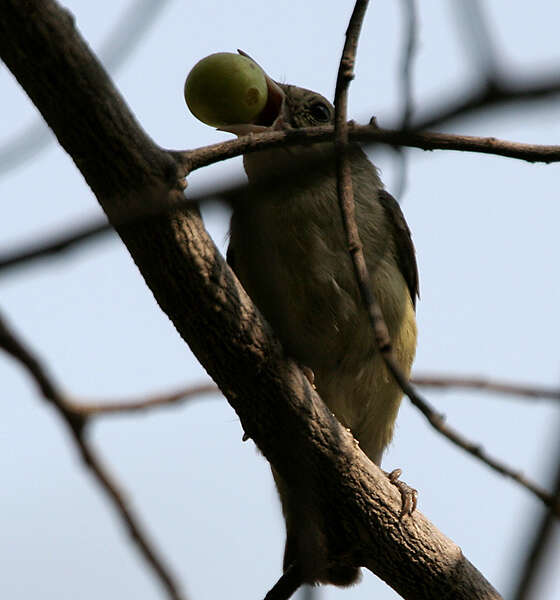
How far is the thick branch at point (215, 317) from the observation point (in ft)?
9.00

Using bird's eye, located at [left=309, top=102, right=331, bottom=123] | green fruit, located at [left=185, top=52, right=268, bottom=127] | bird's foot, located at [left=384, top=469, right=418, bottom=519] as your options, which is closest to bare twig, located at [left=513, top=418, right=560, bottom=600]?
green fruit, located at [left=185, top=52, right=268, bottom=127]

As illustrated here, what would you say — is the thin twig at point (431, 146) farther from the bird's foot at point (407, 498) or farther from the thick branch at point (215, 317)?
the bird's foot at point (407, 498)

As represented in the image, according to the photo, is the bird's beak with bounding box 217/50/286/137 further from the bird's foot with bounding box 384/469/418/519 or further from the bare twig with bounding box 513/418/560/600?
the bare twig with bounding box 513/418/560/600

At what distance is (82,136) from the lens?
9.48 ft

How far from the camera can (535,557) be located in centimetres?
103

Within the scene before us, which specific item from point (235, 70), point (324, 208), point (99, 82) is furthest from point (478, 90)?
point (324, 208)

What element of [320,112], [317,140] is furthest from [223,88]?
[320,112]

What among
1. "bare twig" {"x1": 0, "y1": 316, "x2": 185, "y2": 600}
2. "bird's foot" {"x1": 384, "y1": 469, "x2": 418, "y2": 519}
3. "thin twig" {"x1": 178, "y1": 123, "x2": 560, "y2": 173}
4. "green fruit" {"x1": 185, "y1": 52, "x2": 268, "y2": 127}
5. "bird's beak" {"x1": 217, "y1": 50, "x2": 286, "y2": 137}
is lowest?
"bare twig" {"x1": 0, "y1": 316, "x2": 185, "y2": 600}

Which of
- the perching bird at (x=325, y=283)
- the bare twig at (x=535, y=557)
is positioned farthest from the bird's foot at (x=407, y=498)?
the bare twig at (x=535, y=557)

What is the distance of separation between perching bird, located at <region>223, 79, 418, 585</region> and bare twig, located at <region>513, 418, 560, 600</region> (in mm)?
3374

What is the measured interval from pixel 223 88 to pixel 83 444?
200cm

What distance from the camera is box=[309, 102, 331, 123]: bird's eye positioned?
5.31 metres

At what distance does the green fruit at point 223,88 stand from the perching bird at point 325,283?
1.63 feet

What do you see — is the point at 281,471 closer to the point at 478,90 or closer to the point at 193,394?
the point at 193,394
